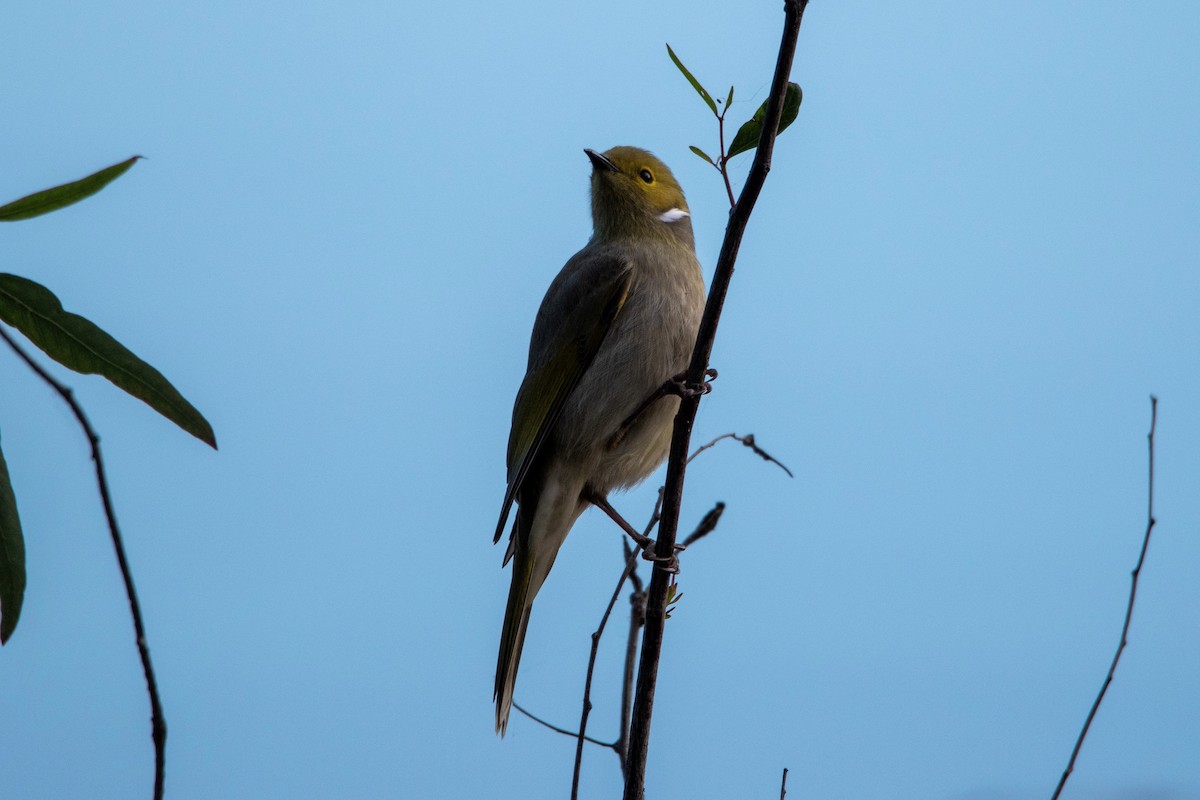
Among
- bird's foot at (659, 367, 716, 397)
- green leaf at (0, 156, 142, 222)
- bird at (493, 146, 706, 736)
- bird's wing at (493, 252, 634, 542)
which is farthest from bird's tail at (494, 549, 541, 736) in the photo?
green leaf at (0, 156, 142, 222)

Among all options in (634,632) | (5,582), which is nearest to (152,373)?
(5,582)

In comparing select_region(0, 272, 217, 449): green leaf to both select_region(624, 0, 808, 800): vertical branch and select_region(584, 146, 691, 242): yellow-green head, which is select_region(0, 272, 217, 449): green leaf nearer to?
select_region(624, 0, 808, 800): vertical branch

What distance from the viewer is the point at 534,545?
133 inches

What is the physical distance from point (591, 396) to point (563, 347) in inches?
8.9

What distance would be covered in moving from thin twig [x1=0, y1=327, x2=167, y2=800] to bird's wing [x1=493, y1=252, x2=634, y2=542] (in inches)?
81.2

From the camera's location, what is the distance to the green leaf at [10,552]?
1.55m

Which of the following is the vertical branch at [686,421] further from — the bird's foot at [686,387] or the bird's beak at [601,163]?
the bird's beak at [601,163]

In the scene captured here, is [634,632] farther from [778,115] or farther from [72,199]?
[72,199]

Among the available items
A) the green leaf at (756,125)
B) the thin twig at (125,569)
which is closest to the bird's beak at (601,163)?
the green leaf at (756,125)

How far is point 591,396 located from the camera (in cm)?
322

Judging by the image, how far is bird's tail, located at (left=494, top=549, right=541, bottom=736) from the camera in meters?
3.20

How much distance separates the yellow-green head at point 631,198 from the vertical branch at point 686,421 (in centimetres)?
147

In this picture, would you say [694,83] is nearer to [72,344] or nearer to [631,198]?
[72,344]

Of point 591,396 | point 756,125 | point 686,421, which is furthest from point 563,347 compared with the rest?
point 756,125
